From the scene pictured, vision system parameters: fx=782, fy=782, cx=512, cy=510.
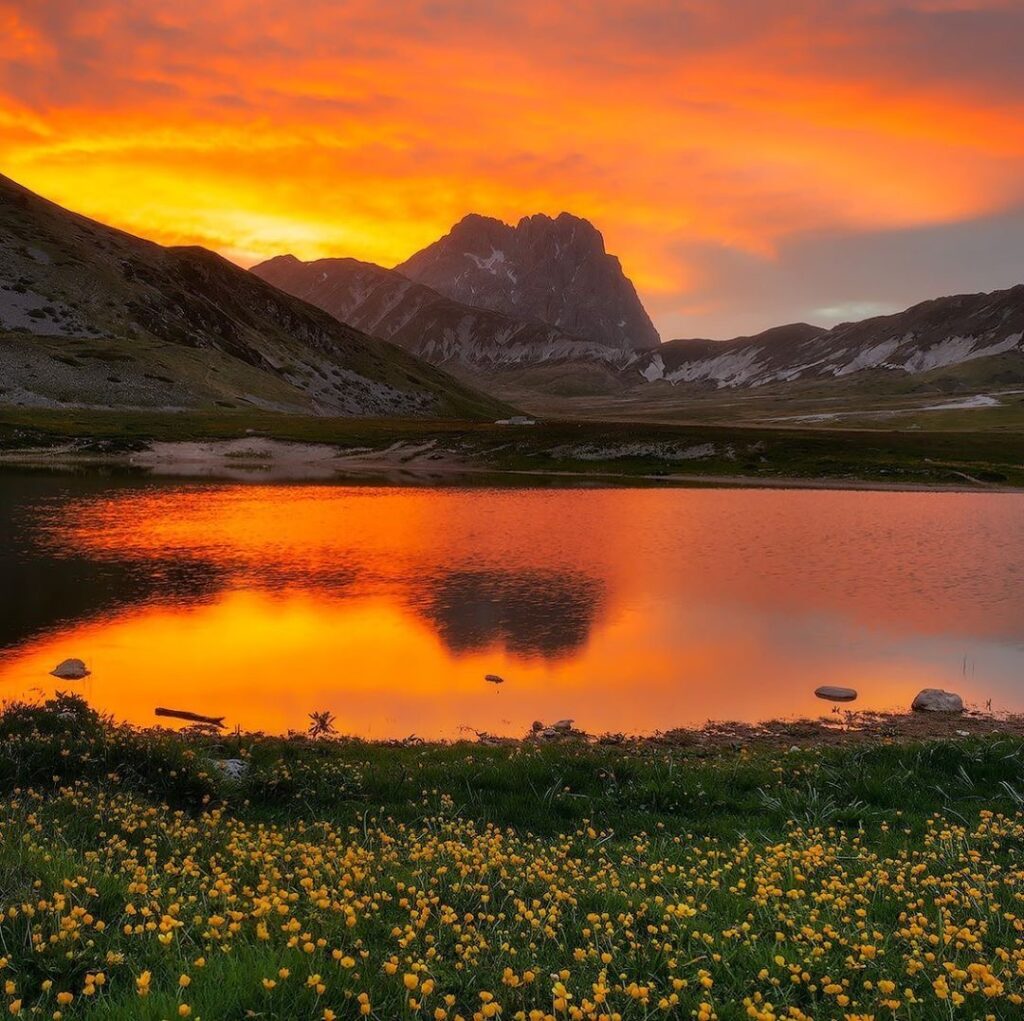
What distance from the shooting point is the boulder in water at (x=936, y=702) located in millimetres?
23016

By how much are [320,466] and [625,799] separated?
117m

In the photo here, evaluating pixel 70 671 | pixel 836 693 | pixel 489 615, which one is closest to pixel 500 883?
pixel 836 693

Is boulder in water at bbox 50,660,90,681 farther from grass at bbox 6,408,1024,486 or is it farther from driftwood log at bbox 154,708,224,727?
grass at bbox 6,408,1024,486

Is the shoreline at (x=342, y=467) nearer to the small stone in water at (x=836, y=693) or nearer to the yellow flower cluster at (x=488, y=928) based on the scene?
the small stone in water at (x=836, y=693)

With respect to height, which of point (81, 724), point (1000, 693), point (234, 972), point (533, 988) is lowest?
point (1000, 693)

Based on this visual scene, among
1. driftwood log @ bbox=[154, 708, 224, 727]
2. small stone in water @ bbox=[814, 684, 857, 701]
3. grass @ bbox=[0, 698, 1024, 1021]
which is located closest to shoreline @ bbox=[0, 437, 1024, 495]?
small stone in water @ bbox=[814, 684, 857, 701]

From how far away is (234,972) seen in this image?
6371mm

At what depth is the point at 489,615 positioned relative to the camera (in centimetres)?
3297

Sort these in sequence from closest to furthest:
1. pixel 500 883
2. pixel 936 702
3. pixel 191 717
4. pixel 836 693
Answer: pixel 500 883 → pixel 191 717 → pixel 936 702 → pixel 836 693

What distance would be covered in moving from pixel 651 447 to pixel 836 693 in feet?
344

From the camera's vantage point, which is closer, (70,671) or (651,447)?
(70,671)

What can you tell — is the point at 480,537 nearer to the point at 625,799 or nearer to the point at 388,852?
the point at 625,799

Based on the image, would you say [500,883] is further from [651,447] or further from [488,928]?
[651,447]

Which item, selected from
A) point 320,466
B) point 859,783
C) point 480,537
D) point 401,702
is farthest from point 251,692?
point 320,466
